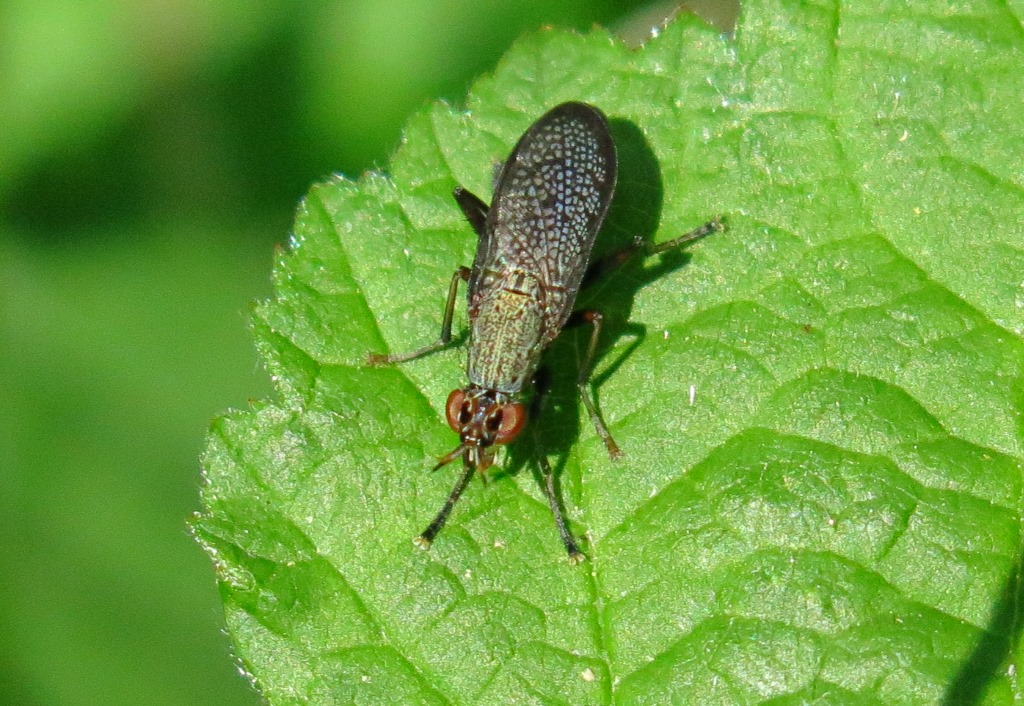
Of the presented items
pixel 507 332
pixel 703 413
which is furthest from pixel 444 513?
pixel 703 413

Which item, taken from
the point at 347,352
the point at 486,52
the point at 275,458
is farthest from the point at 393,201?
the point at 486,52

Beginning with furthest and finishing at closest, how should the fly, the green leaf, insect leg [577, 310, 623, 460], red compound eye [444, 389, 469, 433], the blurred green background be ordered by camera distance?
the blurred green background < the fly < red compound eye [444, 389, 469, 433] < insect leg [577, 310, 623, 460] < the green leaf

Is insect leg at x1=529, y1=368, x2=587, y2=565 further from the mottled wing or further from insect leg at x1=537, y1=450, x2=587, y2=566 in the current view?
the mottled wing

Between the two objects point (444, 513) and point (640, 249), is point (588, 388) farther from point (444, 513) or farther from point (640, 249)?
point (444, 513)

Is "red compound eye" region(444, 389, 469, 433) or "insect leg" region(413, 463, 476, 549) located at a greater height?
"red compound eye" region(444, 389, 469, 433)

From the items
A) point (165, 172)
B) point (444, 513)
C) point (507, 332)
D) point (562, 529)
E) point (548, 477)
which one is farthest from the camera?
point (165, 172)

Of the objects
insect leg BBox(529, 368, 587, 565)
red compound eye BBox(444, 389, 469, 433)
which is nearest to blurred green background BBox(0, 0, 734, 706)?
insect leg BBox(529, 368, 587, 565)

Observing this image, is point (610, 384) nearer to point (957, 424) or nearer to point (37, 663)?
point (957, 424)
